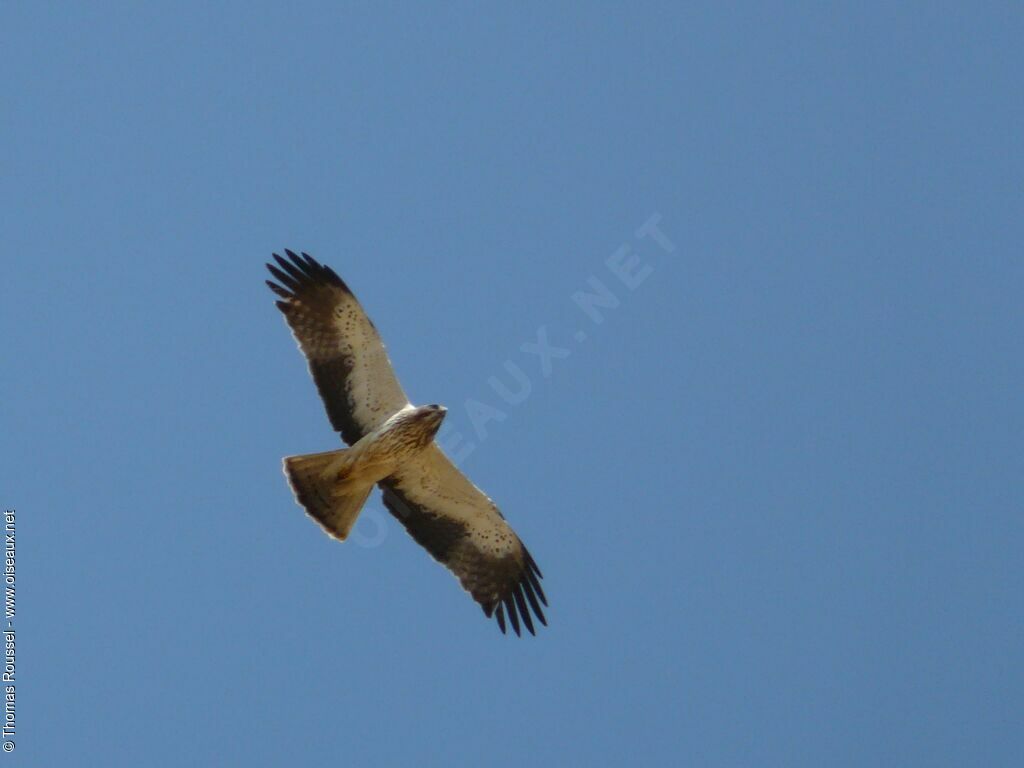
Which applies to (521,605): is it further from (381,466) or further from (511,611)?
(381,466)

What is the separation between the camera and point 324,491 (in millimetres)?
13758

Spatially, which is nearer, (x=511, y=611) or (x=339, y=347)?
(x=339, y=347)

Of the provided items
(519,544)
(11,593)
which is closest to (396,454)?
(519,544)

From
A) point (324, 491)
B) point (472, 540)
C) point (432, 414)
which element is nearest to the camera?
point (432, 414)

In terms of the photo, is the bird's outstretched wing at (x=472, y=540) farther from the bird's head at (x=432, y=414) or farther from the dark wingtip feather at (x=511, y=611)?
the bird's head at (x=432, y=414)

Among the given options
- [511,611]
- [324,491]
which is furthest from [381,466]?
[511,611]

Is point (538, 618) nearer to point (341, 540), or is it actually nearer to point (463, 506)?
point (463, 506)

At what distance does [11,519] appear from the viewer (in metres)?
15.5

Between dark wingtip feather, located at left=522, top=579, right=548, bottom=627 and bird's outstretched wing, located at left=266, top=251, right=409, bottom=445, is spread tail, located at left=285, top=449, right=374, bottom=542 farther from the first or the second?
dark wingtip feather, located at left=522, top=579, right=548, bottom=627

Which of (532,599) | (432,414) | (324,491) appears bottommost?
(532,599)

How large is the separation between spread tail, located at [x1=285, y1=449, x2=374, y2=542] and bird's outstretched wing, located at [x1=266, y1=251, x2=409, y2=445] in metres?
0.47

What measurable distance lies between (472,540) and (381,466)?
146 cm

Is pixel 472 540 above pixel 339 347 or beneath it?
beneath

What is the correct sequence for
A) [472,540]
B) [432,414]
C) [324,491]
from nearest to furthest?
[432,414] → [324,491] → [472,540]
